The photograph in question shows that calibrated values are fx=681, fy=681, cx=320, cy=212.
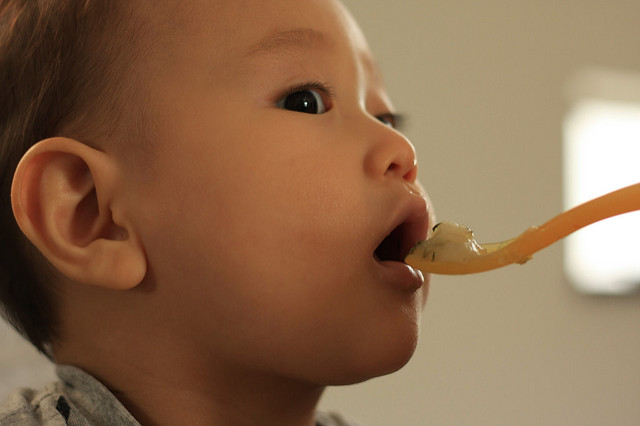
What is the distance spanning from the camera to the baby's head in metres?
0.53

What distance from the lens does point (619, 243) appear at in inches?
80.9

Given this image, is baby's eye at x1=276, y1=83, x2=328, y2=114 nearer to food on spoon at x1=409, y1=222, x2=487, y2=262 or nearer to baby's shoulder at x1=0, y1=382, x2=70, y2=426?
food on spoon at x1=409, y1=222, x2=487, y2=262

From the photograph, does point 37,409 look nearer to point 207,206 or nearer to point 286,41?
point 207,206

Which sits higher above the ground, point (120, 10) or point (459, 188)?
point (459, 188)

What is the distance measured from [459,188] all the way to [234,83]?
130 cm

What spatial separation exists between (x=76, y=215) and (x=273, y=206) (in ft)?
0.59

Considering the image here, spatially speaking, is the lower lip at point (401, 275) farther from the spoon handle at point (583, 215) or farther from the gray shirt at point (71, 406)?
the gray shirt at point (71, 406)

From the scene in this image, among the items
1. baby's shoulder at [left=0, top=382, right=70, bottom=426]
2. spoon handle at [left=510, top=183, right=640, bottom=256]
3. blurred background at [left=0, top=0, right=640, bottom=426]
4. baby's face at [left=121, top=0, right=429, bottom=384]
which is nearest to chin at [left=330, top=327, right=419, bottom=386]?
baby's face at [left=121, top=0, right=429, bottom=384]

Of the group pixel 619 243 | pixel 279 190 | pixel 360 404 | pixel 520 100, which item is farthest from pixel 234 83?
pixel 619 243

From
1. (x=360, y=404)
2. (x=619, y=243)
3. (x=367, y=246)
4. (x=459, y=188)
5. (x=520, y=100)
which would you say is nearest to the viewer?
(x=367, y=246)

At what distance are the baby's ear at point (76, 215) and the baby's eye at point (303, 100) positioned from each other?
15 cm

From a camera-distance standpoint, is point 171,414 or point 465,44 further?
point 465,44

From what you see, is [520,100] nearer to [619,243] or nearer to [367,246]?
[619,243]

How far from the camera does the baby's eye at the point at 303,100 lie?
57cm
